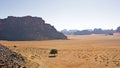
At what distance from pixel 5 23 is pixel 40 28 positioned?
2033 centimetres

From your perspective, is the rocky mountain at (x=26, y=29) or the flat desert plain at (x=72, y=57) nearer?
the flat desert plain at (x=72, y=57)

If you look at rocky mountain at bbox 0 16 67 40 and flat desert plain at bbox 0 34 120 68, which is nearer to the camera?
flat desert plain at bbox 0 34 120 68

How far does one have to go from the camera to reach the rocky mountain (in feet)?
402

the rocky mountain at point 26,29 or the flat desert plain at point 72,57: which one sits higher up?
the rocky mountain at point 26,29

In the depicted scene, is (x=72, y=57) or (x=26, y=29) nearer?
(x=72, y=57)

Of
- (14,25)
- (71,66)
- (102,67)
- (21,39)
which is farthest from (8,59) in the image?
(14,25)

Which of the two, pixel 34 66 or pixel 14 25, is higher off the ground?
pixel 14 25

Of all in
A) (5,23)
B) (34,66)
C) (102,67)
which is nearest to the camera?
(34,66)

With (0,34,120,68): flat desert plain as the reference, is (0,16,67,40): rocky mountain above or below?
above

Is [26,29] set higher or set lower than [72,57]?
higher

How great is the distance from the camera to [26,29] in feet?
415

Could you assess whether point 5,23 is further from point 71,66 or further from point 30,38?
point 71,66

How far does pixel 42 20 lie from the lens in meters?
140

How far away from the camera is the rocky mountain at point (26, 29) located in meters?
123
